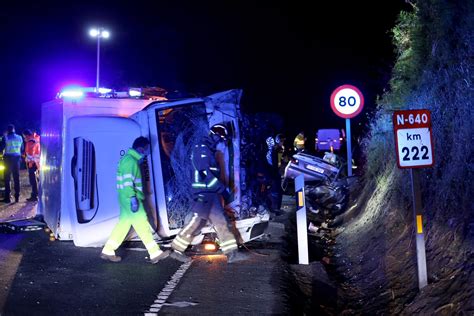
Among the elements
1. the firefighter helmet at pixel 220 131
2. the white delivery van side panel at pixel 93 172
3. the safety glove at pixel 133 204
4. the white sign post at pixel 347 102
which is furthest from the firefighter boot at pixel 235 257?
the white sign post at pixel 347 102

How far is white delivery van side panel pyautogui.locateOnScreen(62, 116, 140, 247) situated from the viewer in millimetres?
8281

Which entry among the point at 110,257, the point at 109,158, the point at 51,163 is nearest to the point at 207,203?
the point at 110,257

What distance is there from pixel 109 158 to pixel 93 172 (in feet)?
1.00

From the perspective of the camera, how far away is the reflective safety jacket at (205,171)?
25.7ft

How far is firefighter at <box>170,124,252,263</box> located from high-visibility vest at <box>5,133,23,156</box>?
7588 millimetres

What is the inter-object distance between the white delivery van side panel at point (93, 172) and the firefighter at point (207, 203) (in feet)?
3.66

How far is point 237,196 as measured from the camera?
859 centimetres

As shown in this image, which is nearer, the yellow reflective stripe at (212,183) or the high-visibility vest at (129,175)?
the high-visibility vest at (129,175)

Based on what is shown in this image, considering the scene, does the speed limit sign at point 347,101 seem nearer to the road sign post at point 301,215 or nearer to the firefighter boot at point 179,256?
the road sign post at point 301,215

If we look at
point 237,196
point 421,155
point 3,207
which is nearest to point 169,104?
point 237,196

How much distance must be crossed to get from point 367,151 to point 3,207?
8415 mm

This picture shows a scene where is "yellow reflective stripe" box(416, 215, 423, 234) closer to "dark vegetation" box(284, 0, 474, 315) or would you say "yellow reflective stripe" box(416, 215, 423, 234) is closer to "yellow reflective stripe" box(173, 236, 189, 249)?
"dark vegetation" box(284, 0, 474, 315)

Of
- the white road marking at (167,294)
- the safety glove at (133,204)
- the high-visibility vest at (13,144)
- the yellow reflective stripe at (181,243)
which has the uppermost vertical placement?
the high-visibility vest at (13,144)

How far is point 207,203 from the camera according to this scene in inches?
312
